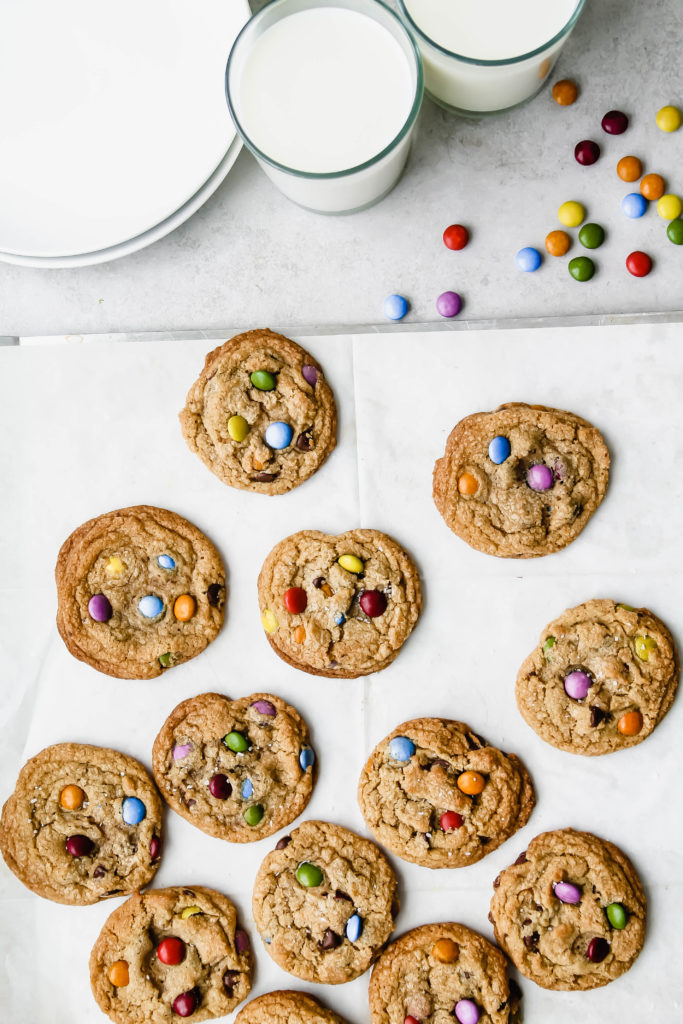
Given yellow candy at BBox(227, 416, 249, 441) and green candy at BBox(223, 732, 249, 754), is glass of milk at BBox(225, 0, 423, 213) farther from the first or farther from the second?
green candy at BBox(223, 732, 249, 754)

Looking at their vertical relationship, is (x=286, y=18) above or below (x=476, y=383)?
above

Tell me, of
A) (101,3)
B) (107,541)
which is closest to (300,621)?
(107,541)

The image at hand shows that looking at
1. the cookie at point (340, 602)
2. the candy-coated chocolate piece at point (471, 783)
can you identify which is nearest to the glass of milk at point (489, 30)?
the cookie at point (340, 602)

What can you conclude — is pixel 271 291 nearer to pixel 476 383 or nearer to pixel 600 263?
pixel 476 383

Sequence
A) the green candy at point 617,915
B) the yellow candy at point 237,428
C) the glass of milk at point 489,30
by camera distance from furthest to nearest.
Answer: the yellow candy at point 237,428 < the green candy at point 617,915 < the glass of milk at point 489,30

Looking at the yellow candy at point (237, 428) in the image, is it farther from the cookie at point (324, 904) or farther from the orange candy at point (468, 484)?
the cookie at point (324, 904)

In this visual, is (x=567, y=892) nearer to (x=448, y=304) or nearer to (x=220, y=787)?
(x=220, y=787)
